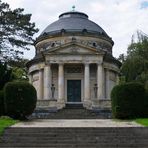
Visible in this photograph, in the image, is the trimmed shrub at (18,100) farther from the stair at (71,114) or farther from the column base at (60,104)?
the column base at (60,104)

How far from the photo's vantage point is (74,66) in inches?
2055

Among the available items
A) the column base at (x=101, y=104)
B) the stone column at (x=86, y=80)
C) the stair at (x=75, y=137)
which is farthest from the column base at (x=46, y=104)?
the stair at (x=75, y=137)

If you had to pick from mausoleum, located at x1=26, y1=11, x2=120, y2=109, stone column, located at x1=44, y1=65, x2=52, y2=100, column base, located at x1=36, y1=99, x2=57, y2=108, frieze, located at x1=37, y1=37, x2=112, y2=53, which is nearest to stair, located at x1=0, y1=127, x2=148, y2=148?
column base, located at x1=36, y1=99, x2=57, y2=108

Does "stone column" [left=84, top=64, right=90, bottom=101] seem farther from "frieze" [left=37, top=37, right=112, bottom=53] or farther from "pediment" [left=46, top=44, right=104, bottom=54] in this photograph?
"frieze" [left=37, top=37, right=112, bottom=53]

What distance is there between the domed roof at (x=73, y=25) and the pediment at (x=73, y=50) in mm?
6171

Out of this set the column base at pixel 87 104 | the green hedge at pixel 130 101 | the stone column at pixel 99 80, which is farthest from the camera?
the stone column at pixel 99 80

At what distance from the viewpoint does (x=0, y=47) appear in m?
48.4

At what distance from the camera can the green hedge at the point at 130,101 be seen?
2967cm

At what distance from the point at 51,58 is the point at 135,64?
9.11m

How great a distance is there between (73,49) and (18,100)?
22.1 m

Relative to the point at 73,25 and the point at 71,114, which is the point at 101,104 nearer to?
the point at 71,114

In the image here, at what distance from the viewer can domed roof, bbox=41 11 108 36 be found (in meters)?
57.2

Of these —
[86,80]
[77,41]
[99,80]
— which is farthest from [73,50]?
[99,80]

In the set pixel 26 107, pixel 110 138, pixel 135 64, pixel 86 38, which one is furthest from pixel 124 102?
pixel 86 38
